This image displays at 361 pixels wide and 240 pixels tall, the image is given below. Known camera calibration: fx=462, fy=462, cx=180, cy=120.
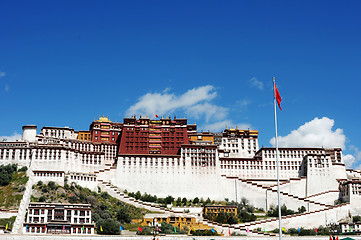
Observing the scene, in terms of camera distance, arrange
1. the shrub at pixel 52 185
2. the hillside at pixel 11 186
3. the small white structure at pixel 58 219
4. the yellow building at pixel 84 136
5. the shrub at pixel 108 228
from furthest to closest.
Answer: the yellow building at pixel 84 136, the shrub at pixel 52 185, the hillside at pixel 11 186, the shrub at pixel 108 228, the small white structure at pixel 58 219

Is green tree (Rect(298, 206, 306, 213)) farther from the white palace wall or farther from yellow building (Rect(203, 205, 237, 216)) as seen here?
the white palace wall

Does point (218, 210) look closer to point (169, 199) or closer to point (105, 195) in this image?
point (169, 199)

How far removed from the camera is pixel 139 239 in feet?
275

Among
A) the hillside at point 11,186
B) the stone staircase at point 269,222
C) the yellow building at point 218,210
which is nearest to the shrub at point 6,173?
the hillside at point 11,186

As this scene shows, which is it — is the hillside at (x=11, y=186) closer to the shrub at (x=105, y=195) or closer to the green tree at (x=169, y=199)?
the shrub at (x=105, y=195)

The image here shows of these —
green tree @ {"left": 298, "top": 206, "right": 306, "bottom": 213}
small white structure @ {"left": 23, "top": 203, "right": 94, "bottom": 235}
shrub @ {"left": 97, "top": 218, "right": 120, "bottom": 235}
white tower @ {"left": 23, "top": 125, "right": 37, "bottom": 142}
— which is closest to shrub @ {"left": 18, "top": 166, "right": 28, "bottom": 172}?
white tower @ {"left": 23, "top": 125, "right": 37, "bottom": 142}

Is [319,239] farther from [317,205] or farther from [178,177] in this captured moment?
[178,177]

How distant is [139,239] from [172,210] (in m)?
26.7

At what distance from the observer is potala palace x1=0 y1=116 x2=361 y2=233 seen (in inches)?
4594

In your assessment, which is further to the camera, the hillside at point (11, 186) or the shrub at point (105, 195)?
the shrub at point (105, 195)

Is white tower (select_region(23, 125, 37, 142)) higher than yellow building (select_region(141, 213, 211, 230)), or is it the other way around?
white tower (select_region(23, 125, 37, 142))

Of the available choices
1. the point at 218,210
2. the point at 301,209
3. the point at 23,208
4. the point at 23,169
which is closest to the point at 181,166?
the point at 218,210

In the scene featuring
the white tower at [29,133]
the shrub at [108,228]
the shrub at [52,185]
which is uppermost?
the white tower at [29,133]

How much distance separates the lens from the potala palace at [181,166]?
11669cm
